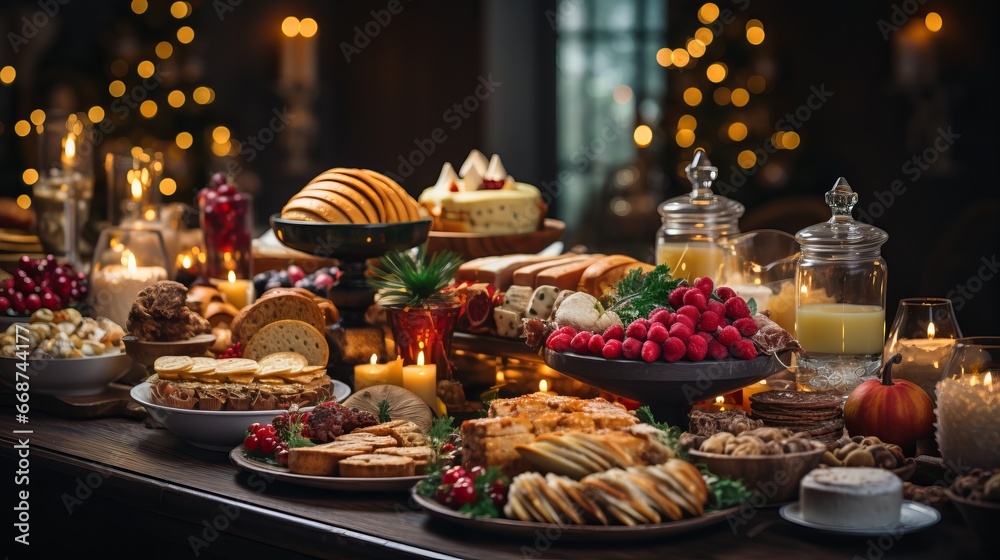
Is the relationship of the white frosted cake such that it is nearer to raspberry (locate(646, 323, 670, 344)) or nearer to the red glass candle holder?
raspberry (locate(646, 323, 670, 344))

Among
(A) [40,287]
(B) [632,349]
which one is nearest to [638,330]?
(B) [632,349]

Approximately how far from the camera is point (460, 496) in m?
1.70

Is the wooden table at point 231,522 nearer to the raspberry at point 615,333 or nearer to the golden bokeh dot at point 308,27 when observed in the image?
the raspberry at point 615,333

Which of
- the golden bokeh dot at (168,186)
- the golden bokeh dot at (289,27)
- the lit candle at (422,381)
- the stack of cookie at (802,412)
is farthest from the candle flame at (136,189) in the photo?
the golden bokeh dot at (289,27)

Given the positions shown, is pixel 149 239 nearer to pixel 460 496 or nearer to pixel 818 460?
pixel 460 496

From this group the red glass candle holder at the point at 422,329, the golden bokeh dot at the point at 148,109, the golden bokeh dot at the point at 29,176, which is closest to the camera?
the red glass candle holder at the point at 422,329

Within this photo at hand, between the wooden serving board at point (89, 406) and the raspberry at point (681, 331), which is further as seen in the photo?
the wooden serving board at point (89, 406)

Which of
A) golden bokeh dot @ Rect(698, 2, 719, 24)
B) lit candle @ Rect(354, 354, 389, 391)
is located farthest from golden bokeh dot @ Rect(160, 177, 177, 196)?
lit candle @ Rect(354, 354, 389, 391)

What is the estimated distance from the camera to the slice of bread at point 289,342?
253cm

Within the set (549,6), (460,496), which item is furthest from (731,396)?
(549,6)

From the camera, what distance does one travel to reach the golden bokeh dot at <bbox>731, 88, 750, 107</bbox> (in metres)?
7.29

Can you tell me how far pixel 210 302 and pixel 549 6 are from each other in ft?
20.3

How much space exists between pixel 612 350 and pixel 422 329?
25.0 inches

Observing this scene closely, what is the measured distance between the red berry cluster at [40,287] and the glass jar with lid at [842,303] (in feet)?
6.45
